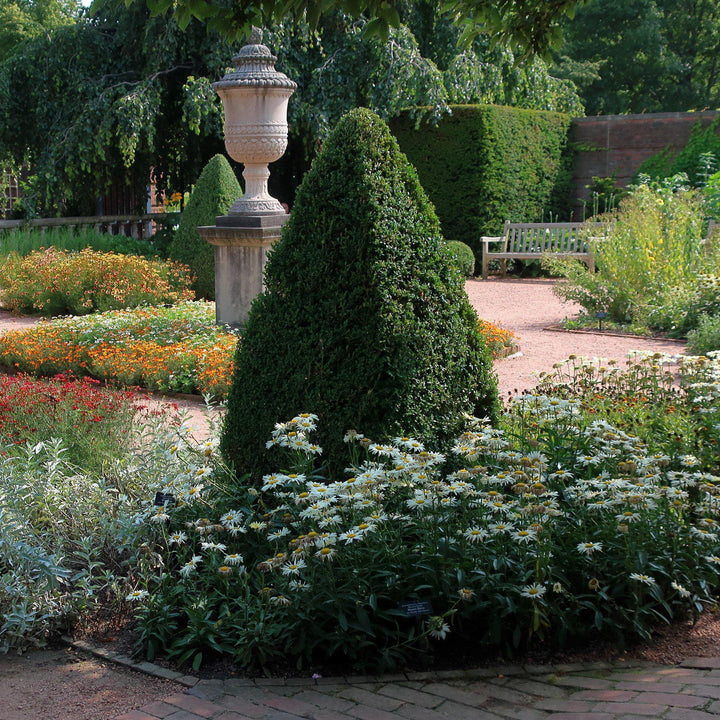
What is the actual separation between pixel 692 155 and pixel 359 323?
Result: 547 inches

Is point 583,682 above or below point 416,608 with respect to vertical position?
below

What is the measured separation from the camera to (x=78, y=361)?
7488mm

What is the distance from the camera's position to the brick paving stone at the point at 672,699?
8.20 ft

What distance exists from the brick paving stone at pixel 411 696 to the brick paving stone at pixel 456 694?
0.10 ft

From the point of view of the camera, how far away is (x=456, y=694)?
2.63 metres

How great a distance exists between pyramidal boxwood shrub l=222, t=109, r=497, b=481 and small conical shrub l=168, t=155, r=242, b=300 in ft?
25.2

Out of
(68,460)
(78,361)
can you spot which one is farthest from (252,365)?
(78,361)

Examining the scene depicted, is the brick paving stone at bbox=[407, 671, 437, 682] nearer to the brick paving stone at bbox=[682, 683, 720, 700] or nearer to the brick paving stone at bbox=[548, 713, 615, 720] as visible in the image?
the brick paving stone at bbox=[548, 713, 615, 720]

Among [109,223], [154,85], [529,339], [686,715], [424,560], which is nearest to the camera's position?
[686,715]

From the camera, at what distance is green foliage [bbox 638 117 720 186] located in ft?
50.6

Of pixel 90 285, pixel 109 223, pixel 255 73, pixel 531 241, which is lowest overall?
pixel 90 285

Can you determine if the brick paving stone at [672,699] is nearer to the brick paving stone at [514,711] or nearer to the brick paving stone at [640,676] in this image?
the brick paving stone at [640,676]

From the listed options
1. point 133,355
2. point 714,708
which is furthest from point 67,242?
point 714,708

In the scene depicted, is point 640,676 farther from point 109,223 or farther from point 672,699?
point 109,223
